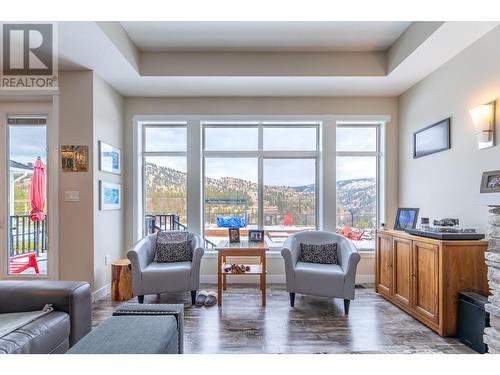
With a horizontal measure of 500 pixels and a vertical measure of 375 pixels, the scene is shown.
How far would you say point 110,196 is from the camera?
3.54 metres

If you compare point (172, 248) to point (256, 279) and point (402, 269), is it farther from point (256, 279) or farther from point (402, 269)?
point (402, 269)

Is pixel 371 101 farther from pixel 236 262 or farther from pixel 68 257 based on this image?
pixel 68 257

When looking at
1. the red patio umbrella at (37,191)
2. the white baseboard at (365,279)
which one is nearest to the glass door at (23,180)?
the red patio umbrella at (37,191)

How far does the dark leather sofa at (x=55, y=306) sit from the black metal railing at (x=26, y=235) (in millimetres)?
2075

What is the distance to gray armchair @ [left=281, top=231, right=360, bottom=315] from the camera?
9.55ft

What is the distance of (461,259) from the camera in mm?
2328

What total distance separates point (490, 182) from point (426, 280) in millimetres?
995

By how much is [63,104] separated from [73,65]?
0.45 meters

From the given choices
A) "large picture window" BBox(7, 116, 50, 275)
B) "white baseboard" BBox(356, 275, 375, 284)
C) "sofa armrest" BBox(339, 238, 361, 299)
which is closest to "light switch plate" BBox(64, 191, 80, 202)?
"large picture window" BBox(7, 116, 50, 275)

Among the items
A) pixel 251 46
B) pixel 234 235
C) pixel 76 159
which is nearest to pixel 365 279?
pixel 234 235

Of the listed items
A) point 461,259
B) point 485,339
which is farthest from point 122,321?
point 461,259

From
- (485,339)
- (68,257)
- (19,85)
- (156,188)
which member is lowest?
(485,339)

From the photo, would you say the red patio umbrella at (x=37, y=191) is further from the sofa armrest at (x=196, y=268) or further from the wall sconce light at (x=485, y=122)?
the wall sconce light at (x=485, y=122)

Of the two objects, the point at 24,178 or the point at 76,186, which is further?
the point at 24,178
